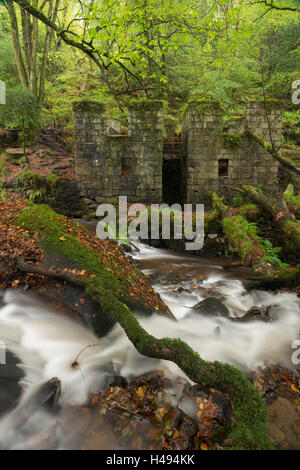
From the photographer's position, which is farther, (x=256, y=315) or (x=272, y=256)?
(x=272, y=256)

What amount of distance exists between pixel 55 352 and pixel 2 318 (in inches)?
34.0

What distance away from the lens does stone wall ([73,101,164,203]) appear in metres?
9.77

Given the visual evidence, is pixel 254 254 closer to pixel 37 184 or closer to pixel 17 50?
pixel 37 184

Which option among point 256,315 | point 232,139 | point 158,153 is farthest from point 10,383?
point 232,139

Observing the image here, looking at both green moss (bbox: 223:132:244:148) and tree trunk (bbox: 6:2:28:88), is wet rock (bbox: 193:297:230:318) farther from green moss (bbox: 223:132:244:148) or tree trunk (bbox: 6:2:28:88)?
tree trunk (bbox: 6:2:28:88)

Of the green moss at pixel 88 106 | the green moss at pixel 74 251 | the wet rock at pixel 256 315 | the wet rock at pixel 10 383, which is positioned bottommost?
the wet rock at pixel 256 315

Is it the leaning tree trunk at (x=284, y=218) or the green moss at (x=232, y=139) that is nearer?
the leaning tree trunk at (x=284, y=218)

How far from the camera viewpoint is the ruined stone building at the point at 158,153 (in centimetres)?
978

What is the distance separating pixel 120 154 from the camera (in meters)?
10.0

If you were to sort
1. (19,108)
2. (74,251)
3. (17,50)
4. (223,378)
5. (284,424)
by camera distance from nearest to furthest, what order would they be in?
(223,378) < (284,424) < (74,251) < (19,108) < (17,50)

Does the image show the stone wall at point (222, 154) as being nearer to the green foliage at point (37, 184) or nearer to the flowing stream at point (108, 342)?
the green foliage at point (37, 184)

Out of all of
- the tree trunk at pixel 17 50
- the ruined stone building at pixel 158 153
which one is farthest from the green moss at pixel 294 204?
the tree trunk at pixel 17 50

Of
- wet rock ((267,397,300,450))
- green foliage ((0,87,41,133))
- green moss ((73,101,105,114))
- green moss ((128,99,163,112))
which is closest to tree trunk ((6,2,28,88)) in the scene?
green foliage ((0,87,41,133))

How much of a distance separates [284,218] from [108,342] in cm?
536
